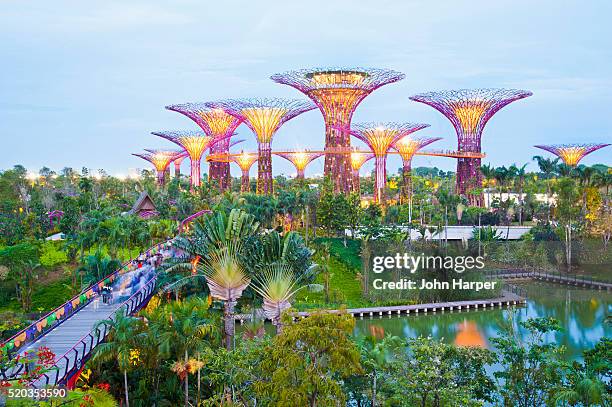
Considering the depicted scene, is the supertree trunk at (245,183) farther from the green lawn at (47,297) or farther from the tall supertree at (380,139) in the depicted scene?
the green lawn at (47,297)

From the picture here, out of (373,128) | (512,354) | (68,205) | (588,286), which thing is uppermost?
(373,128)

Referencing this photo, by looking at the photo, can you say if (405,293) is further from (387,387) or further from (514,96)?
(514,96)

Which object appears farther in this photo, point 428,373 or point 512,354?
point 512,354

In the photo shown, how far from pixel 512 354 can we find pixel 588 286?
86.6 feet

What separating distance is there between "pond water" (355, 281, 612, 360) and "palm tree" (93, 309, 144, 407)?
41.3 ft

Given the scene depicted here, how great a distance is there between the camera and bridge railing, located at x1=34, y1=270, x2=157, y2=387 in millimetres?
13594

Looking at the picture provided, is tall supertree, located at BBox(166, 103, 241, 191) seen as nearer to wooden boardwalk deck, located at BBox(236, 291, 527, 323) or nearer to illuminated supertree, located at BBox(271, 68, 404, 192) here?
illuminated supertree, located at BBox(271, 68, 404, 192)

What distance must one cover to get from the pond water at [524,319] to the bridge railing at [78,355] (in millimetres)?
11135

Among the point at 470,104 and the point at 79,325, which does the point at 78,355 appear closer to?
the point at 79,325

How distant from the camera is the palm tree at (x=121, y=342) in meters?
15.4

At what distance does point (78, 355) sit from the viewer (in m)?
15.2

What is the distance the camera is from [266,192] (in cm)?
5738

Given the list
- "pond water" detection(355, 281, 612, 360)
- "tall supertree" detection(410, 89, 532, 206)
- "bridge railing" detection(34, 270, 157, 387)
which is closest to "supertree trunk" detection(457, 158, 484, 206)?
"tall supertree" detection(410, 89, 532, 206)

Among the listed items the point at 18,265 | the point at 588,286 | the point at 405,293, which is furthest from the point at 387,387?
the point at 588,286
